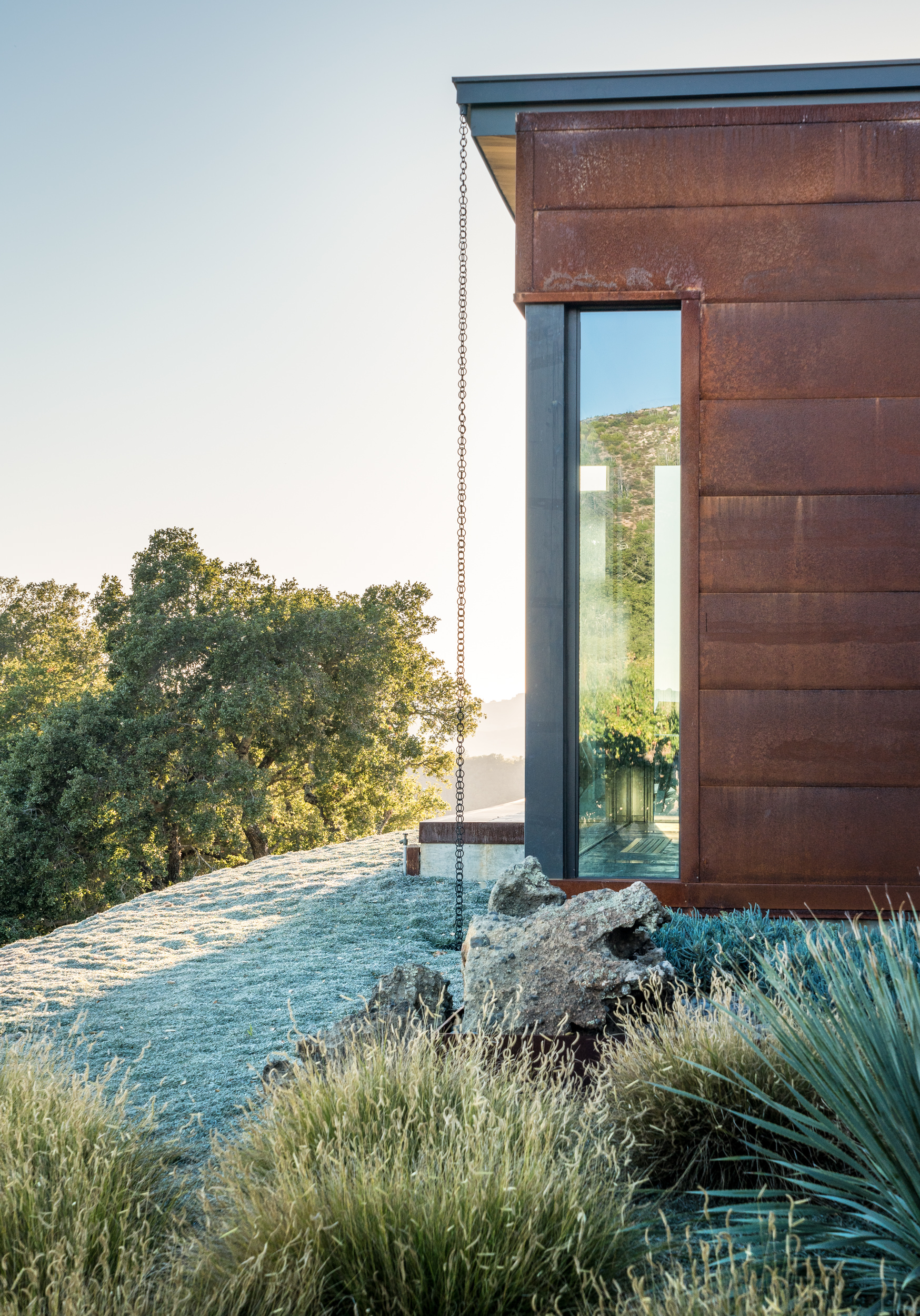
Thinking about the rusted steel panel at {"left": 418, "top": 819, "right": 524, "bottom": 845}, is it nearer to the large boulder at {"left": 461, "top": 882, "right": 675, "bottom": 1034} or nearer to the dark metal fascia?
the large boulder at {"left": 461, "top": 882, "right": 675, "bottom": 1034}

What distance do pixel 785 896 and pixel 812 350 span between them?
118 inches

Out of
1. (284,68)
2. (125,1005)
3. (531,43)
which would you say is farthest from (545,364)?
(284,68)

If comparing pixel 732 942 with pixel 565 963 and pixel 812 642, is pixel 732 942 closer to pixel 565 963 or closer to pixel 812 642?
pixel 565 963

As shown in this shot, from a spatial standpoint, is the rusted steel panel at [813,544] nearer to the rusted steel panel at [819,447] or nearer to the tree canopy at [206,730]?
the rusted steel panel at [819,447]

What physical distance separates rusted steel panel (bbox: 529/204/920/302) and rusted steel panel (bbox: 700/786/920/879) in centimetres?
274

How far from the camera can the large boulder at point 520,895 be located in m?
4.57

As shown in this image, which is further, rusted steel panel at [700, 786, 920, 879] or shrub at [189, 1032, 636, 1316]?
rusted steel panel at [700, 786, 920, 879]

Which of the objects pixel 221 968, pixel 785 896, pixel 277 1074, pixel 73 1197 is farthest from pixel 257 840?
pixel 73 1197

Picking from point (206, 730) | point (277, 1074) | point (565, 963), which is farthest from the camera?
point (206, 730)

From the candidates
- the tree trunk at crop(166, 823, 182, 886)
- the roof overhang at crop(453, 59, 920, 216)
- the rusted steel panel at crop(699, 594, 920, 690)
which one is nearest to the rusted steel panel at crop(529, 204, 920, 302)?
the roof overhang at crop(453, 59, 920, 216)

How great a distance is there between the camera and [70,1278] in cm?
158

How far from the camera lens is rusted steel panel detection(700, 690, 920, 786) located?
527cm

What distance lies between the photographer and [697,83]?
543cm

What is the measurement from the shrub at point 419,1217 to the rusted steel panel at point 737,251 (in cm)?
464
